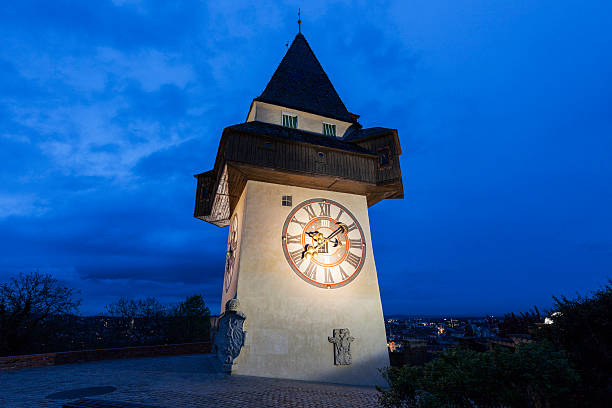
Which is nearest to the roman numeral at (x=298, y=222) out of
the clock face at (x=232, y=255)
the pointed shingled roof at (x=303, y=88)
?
the clock face at (x=232, y=255)

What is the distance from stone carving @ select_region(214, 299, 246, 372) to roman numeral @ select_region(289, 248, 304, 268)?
239cm

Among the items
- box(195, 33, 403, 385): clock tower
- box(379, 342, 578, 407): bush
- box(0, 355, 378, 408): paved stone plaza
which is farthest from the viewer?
box(195, 33, 403, 385): clock tower

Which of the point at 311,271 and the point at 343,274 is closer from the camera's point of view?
the point at 311,271

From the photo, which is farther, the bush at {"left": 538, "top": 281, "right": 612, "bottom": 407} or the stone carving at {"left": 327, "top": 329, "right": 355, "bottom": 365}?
the stone carving at {"left": 327, "top": 329, "right": 355, "bottom": 365}

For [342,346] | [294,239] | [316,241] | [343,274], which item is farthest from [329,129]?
[342,346]

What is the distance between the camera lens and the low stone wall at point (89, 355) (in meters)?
10.3

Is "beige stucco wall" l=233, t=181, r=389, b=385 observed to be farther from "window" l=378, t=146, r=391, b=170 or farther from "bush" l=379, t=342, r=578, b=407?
"bush" l=379, t=342, r=578, b=407

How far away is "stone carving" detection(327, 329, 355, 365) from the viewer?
995 cm

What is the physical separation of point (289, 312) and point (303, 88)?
10.5 meters

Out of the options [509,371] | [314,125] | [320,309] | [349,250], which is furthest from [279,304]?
[314,125]

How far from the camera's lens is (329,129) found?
13938 millimetres

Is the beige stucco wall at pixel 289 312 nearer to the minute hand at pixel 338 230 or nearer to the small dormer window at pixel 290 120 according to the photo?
the minute hand at pixel 338 230

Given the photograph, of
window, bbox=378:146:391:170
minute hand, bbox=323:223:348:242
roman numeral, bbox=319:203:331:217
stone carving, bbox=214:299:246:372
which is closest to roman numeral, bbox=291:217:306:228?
roman numeral, bbox=319:203:331:217

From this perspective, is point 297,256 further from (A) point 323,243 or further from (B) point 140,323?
(B) point 140,323
